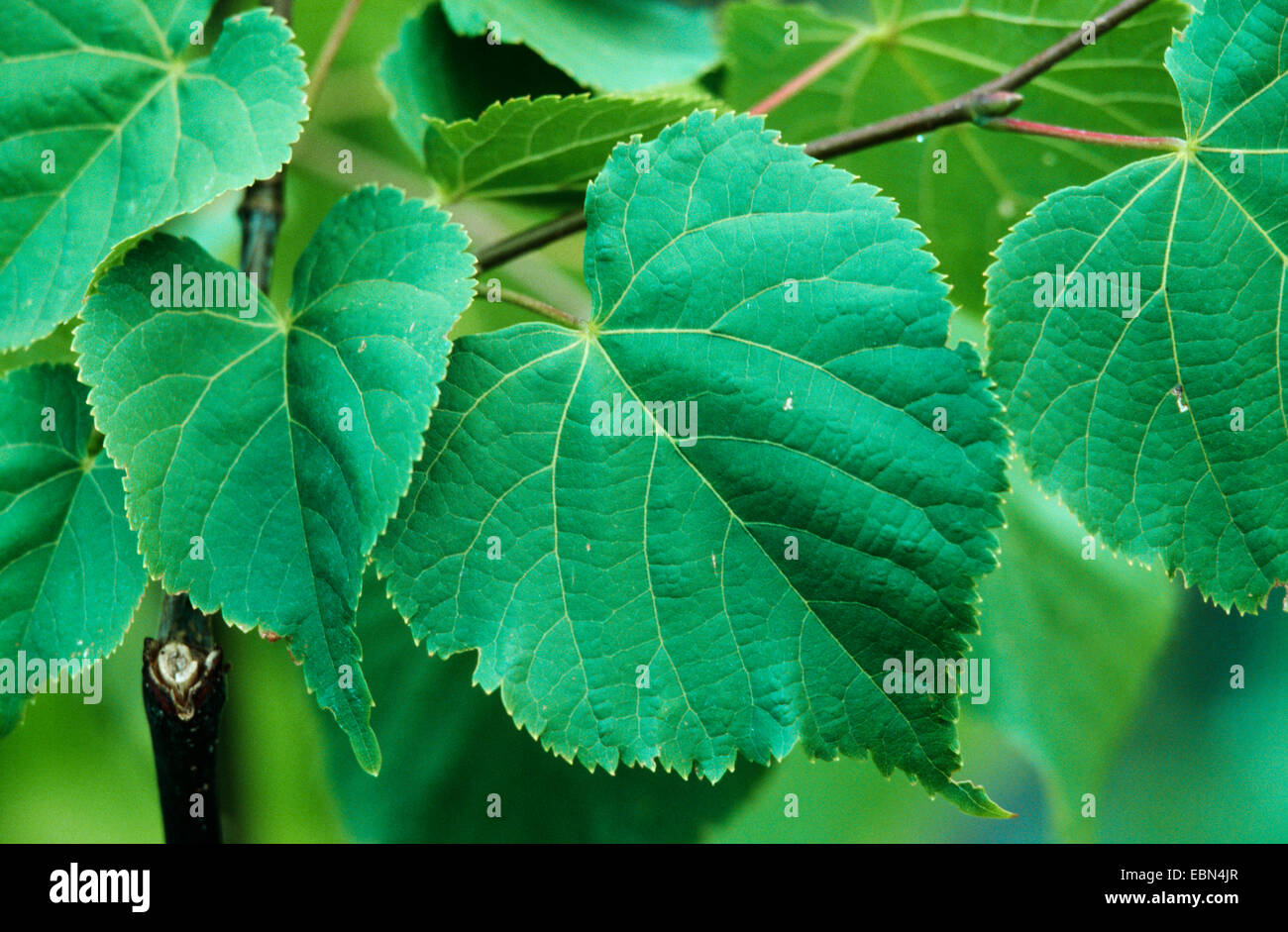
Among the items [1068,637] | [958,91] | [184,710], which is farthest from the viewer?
[1068,637]

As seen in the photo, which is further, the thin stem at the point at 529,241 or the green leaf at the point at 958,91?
the green leaf at the point at 958,91

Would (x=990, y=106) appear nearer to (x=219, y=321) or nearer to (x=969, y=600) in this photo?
(x=969, y=600)

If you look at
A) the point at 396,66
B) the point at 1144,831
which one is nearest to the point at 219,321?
the point at 396,66

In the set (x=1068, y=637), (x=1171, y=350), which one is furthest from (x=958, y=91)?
(x=1068, y=637)

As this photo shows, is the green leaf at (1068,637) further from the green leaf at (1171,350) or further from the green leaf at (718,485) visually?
the green leaf at (718,485)

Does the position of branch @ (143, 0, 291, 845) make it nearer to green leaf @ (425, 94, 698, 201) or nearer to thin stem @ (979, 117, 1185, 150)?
green leaf @ (425, 94, 698, 201)

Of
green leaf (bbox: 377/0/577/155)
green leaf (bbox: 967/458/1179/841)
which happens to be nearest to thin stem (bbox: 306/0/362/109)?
green leaf (bbox: 377/0/577/155)

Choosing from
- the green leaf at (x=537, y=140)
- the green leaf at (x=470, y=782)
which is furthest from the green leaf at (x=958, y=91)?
the green leaf at (x=470, y=782)

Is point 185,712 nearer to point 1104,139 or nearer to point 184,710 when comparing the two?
point 184,710
